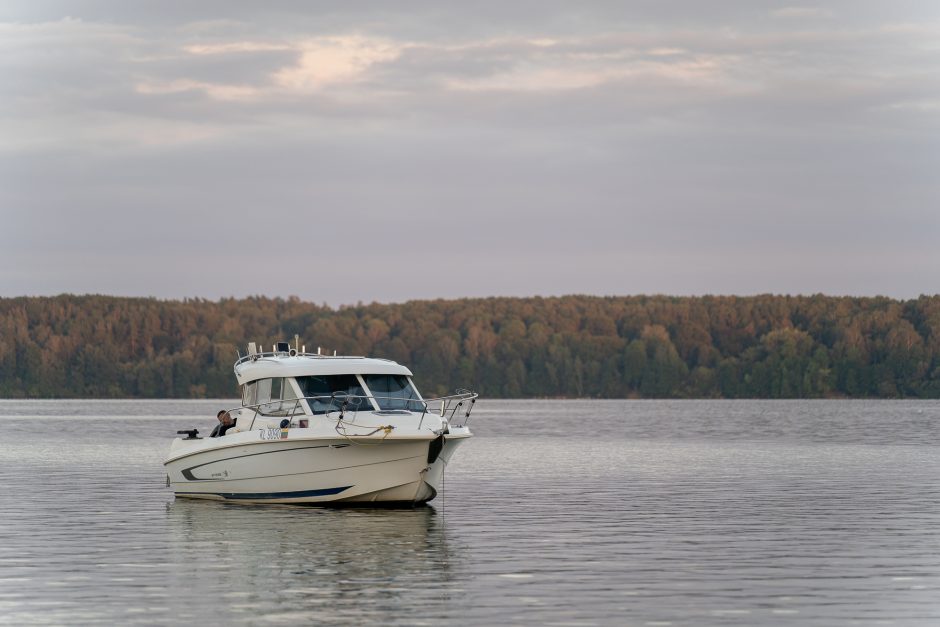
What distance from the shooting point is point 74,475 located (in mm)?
49406

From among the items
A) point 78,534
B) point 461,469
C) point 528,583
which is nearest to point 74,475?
point 461,469

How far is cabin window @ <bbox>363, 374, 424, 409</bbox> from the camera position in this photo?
3444 cm

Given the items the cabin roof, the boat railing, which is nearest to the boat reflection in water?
the boat railing

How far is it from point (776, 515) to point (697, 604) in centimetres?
1414

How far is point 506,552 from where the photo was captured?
26094mm

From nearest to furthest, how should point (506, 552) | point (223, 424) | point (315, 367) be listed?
point (506, 552) < point (315, 367) < point (223, 424)

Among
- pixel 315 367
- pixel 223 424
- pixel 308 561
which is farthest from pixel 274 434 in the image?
pixel 308 561

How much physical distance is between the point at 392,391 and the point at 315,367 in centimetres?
190

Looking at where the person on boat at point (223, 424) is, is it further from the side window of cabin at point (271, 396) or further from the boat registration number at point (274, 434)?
the boat registration number at point (274, 434)

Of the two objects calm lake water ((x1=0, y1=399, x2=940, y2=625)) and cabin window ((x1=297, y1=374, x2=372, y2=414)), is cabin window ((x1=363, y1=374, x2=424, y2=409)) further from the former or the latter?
calm lake water ((x1=0, y1=399, x2=940, y2=625))

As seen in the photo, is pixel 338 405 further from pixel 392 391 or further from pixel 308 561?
pixel 308 561

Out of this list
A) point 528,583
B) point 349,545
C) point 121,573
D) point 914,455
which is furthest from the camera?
point 914,455

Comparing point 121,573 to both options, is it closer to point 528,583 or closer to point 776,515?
point 528,583

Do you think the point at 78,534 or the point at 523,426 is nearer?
the point at 78,534
